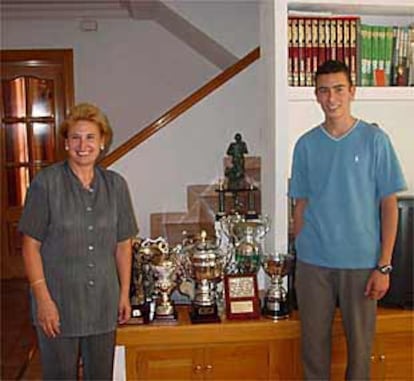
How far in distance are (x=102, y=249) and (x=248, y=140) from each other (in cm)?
232

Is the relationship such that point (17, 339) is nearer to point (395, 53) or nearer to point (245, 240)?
point (245, 240)

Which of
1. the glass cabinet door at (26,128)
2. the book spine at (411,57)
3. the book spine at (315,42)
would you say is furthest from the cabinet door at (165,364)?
the glass cabinet door at (26,128)

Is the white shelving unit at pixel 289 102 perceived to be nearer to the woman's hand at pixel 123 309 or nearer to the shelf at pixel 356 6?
the shelf at pixel 356 6

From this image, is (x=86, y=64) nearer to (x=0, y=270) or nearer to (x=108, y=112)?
(x=108, y=112)

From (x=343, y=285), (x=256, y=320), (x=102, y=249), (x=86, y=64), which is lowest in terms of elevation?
(x=256, y=320)

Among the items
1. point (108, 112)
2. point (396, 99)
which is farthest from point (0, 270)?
point (396, 99)

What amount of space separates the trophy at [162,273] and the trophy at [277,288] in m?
0.40

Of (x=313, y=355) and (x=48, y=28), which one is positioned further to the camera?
(x=48, y=28)

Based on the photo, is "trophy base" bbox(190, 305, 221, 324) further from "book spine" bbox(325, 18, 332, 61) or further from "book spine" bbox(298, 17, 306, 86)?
"book spine" bbox(325, 18, 332, 61)

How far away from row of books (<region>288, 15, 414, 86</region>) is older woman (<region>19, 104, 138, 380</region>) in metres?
1.07

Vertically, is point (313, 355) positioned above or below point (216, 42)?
below

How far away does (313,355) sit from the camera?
2.33 meters

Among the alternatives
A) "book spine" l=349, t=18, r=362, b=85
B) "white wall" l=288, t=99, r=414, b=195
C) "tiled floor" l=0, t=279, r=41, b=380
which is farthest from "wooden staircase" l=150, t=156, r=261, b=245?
"book spine" l=349, t=18, r=362, b=85

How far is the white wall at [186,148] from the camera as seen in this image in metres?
3.90
